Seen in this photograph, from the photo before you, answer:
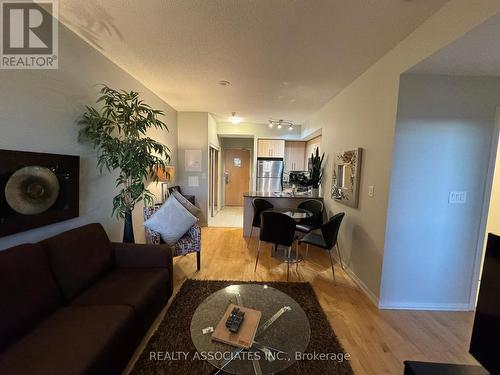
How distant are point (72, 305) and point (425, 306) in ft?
10.3

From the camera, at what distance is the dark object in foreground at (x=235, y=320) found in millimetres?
1243

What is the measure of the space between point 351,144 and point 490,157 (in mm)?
1292

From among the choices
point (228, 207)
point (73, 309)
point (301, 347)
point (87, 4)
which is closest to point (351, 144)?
point (301, 347)

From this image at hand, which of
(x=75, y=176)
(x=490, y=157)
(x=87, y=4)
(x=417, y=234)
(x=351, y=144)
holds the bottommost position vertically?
(x=417, y=234)

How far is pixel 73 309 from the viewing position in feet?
4.75

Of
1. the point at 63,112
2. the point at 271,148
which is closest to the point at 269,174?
the point at 271,148

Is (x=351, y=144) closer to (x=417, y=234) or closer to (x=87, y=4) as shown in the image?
(x=417, y=234)

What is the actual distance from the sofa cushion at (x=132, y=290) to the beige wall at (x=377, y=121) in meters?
2.16

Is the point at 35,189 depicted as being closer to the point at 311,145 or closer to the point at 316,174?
the point at 316,174

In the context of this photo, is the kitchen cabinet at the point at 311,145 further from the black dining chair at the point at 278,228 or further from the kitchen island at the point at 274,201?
the black dining chair at the point at 278,228

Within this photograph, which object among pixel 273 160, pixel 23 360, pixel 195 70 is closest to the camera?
pixel 23 360

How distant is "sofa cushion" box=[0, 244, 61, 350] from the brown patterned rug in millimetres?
717

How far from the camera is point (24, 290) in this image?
4.28 feet

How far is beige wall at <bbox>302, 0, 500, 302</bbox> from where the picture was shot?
4.91ft
